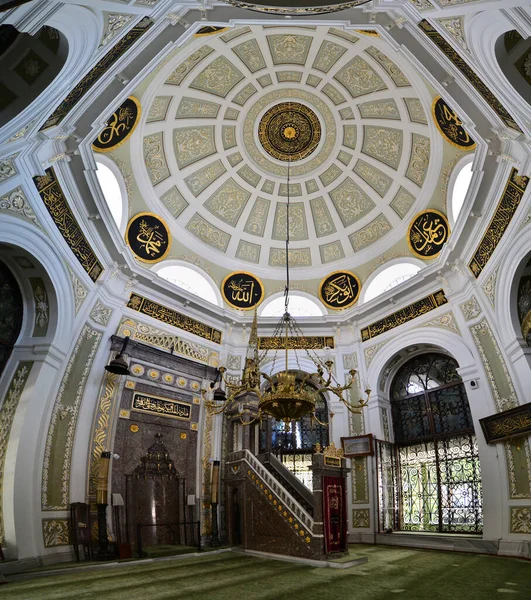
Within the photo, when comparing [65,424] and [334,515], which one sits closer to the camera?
[334,515]

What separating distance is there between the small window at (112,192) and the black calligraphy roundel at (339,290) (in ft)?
20.2

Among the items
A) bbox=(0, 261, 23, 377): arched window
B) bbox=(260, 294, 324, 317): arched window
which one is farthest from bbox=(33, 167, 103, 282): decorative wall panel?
bbox=(260, 294, 324, 317): arched window

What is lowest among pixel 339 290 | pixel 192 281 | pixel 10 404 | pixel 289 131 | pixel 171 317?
pixel 10 404

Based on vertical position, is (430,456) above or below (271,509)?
above

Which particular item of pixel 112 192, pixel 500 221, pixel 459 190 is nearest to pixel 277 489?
pixel 500 221

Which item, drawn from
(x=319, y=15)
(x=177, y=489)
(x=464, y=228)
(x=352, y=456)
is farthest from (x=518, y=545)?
(x=319, y=15)

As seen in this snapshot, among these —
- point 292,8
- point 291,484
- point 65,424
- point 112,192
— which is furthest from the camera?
point 112,192

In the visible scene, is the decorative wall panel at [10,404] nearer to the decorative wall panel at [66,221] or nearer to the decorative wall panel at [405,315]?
the decorative wall panel at [66,221]

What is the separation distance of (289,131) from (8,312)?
8.54 m

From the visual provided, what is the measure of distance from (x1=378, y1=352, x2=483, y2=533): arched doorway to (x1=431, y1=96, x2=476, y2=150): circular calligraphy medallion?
4.99 meters

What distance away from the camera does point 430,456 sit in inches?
412

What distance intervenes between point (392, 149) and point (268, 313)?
18.9ft

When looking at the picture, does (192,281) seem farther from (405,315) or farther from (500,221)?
(500,221)

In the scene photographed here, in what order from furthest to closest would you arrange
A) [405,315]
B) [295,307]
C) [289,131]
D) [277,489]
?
[295,307], [289,131], [405,315], [277,489]
